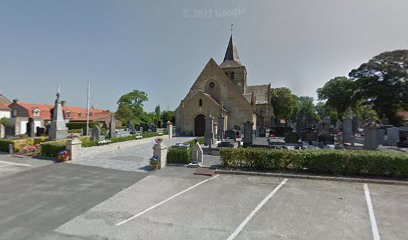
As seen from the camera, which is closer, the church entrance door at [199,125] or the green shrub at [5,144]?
the green shrub at [5,144]

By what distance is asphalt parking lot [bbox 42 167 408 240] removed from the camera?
433cm

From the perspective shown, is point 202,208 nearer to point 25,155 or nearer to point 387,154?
point 387,154

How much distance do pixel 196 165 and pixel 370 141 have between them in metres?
11.7

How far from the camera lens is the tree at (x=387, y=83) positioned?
113 ft

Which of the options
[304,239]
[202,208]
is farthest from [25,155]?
[304,239]

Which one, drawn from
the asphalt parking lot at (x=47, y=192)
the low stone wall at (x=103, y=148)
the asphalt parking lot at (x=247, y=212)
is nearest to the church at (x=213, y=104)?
the low stone wall at (x=103, y=148)

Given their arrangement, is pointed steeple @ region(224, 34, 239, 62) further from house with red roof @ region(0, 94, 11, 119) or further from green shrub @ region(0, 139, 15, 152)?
house with red roof @ region(0, 94, 11, 119)

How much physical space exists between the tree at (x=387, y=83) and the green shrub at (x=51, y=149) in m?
46.7

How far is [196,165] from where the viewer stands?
1005 cm

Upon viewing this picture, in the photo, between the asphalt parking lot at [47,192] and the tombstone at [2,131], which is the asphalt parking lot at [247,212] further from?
the tombstone at [2,131]

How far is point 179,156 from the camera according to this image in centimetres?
1056

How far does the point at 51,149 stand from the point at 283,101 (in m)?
54.4

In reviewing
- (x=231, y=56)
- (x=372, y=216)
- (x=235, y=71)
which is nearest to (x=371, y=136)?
(x=372, y=216)

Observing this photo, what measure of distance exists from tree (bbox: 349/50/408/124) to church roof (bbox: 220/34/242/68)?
80.1 feet
